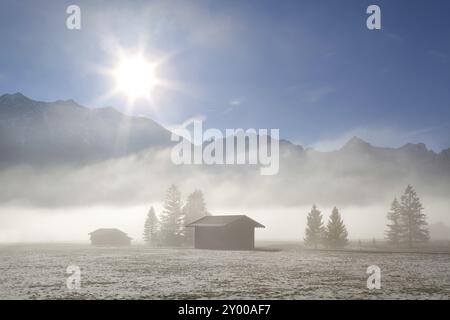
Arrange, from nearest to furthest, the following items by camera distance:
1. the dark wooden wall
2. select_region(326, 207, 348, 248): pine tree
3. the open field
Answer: the open field < the dark wooden wall < select_region(326, 207, 348, 248): pine tree

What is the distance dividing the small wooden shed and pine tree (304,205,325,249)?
2262cm

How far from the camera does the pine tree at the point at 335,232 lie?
79438mm

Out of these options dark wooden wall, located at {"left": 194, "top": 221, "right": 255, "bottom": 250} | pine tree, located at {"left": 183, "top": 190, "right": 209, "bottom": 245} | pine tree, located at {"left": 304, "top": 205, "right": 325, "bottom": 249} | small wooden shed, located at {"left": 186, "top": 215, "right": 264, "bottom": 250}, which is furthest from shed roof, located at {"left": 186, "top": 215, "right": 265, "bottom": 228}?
pine tree, located at {"left": 304, "top": 205, "right": 325, "bottom": 249}

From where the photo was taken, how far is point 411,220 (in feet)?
292

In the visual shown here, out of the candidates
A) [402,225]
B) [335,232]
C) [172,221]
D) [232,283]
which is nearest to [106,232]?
[172,221]

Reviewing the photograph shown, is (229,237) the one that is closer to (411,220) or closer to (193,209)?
(193,209)

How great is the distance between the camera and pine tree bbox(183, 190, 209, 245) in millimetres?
85812

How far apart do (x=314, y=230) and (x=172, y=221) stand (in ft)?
88.6

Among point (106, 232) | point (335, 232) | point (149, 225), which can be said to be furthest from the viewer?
point (106, 232)

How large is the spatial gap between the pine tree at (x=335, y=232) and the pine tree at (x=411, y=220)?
1626 cm

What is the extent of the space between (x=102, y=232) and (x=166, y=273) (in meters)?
86.9

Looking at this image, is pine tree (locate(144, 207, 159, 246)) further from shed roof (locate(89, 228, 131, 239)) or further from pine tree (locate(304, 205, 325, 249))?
pine tree (locate(304, 205, 325, 249))

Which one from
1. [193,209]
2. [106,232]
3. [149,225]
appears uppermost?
[193,209]
